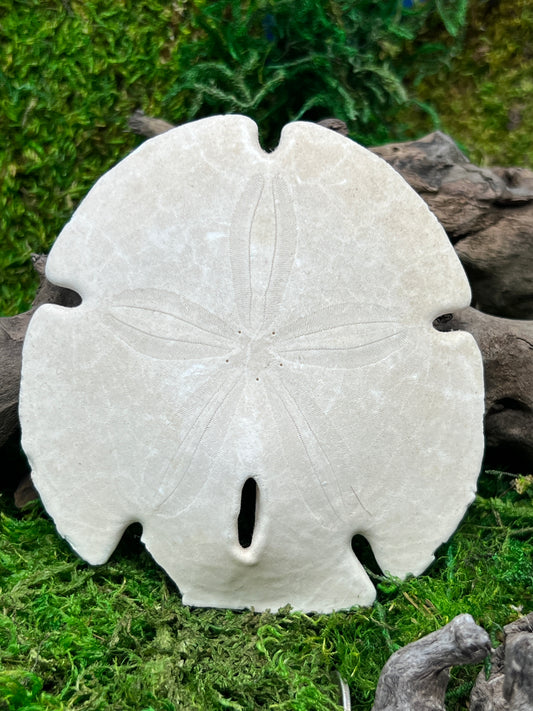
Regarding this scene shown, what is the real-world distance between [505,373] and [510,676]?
1.12 m

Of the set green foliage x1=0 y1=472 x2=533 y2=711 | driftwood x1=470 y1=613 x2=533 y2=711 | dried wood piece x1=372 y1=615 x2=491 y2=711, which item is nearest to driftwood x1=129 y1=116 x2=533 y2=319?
green foliage x1=0 y1=472 x2=533 y2=711

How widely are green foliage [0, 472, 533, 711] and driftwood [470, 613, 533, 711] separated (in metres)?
0.12

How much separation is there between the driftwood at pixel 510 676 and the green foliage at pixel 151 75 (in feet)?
6.70

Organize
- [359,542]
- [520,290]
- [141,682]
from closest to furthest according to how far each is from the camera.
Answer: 1. [141,682]
2. [359,542]
3. [520,290]

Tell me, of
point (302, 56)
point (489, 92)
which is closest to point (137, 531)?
point (302, 56)

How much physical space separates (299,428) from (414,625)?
67cm

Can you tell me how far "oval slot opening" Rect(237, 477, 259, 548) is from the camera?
2600 mm

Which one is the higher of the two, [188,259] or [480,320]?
[188,259]

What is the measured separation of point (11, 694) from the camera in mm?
1972

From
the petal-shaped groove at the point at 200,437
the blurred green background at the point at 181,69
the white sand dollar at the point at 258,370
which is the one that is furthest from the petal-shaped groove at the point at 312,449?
the blurred green background at the point at 181,69

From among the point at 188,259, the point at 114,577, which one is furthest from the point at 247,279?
the point at 114,577

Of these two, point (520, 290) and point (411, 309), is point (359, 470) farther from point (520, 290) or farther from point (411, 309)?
point (520, 290)

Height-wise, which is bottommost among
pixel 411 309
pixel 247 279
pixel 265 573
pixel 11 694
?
pixel 265 573

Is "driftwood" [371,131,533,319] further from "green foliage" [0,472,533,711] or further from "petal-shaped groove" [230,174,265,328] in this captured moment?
"green foliage" [0,472,533,711]
